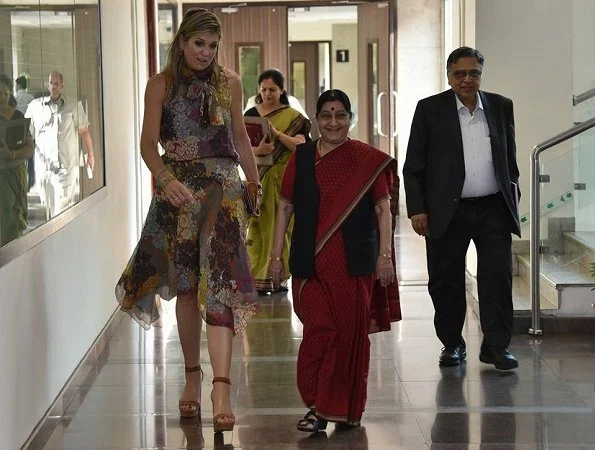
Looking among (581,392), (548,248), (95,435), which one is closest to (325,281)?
(95,435)

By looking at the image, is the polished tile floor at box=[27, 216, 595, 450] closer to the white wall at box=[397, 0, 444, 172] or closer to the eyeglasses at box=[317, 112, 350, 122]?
the eyeglasses at box=[317, 112, 350, 122]

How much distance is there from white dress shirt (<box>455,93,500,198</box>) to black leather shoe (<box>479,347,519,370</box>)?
77cm

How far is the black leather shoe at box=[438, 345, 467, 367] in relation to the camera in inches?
242

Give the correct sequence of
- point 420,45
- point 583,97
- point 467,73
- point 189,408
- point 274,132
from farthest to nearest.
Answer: point 420,45 < point 583,97 < point 274,132 < point 467,73 < point 189,408

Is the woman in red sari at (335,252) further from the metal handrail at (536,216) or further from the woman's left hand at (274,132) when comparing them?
the woman's left hand at (274,132)

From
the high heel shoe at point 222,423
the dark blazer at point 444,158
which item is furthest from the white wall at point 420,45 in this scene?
the high heel shoe at point 222,423

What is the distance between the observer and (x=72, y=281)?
19.4 feet

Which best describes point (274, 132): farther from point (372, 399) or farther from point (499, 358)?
point (372, 399)

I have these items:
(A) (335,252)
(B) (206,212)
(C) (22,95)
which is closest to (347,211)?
(A) (335,252)

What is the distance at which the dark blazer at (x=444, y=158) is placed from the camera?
5906 mm

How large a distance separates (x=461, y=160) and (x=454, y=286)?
0.66 meters

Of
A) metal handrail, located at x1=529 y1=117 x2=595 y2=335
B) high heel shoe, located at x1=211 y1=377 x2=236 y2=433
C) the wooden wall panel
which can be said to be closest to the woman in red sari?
high heel shoe, located at x1=211 y1=377 x2=236 y2=433

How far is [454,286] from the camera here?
6.16m

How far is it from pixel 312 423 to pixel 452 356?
146cm
